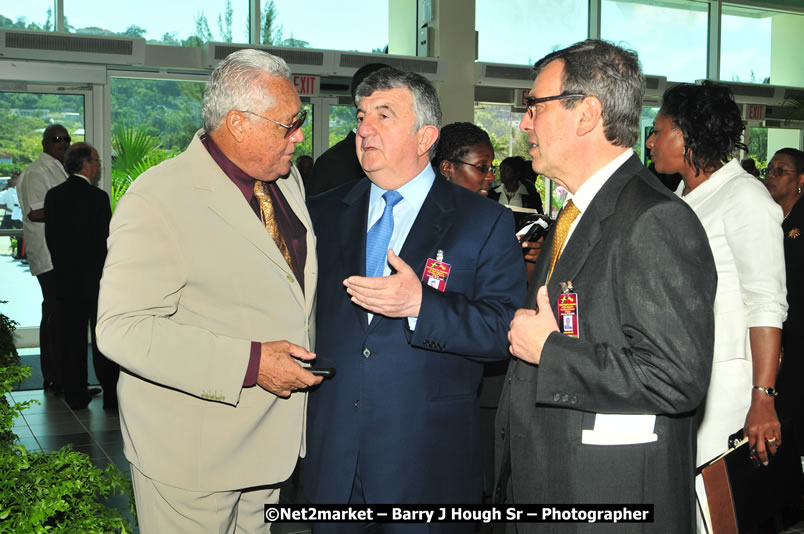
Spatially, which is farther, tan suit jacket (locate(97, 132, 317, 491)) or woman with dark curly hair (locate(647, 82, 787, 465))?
woman with dark curly hair (locate(647, 82, 787, 465))

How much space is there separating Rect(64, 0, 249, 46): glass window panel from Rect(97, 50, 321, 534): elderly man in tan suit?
806cm

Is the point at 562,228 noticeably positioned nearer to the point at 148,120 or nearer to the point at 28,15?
the point at 148,120

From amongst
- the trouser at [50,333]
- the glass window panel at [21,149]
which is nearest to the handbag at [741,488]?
the trouser at [50,333]

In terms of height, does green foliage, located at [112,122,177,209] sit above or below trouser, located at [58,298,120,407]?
above

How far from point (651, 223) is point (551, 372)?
0.38m

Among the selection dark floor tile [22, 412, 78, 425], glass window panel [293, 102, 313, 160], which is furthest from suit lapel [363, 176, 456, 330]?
glass window panel [293, 102, 313, 160]

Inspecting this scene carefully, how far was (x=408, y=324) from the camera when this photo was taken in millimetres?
2096

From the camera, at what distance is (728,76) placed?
44.5 ft

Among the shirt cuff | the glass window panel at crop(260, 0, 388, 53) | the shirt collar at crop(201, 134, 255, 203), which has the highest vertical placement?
the glass window panel at crop(260, 0, 388, 53)

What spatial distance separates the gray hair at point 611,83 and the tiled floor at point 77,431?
10.8ft

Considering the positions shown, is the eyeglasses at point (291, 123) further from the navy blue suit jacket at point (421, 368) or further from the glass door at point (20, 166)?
the glass door at point (20, 166)

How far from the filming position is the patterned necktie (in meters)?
1.87

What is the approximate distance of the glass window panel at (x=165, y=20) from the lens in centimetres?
916

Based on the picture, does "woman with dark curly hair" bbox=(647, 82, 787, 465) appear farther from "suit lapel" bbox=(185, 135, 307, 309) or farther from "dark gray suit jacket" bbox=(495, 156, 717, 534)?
"suit lapel" bbox=(185, 135, 307, 309)
